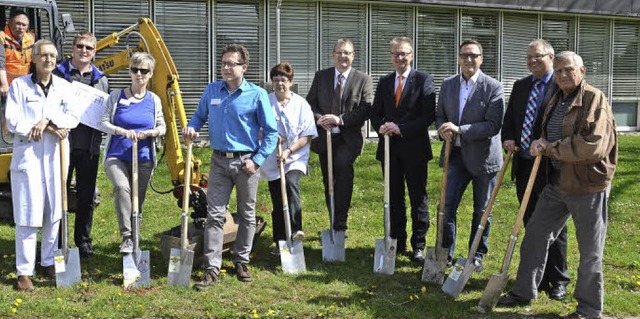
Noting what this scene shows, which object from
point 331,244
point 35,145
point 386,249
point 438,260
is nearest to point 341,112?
point 331,244

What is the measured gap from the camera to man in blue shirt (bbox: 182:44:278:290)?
6438 millimetres

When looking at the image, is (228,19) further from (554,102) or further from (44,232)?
(554,102)

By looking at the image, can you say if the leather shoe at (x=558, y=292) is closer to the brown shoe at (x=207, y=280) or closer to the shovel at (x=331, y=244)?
the shovel at (x=331, y=244)

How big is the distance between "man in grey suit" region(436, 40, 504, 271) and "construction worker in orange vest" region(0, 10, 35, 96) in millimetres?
4451

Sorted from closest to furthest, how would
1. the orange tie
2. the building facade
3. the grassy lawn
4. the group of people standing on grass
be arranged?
the group of people standing on grass
the grassy lawn
the orange tie
the building facade

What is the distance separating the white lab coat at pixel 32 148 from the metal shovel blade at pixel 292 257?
2.07m

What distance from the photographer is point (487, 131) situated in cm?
668

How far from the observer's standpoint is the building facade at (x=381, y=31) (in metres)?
14.5

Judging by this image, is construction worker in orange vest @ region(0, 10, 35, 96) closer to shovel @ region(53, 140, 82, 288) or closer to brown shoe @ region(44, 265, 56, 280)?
shovel @ region(53, 140, 82, 288)

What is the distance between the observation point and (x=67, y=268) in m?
6.40

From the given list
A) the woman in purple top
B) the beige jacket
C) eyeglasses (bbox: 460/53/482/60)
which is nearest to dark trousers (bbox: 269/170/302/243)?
the woman in purple top

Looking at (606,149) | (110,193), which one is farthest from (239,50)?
(110,193)

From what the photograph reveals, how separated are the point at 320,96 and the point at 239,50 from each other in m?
1.34

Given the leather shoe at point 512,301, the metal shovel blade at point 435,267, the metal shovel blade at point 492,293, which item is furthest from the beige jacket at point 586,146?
the metal shovel blade at point 435,267
